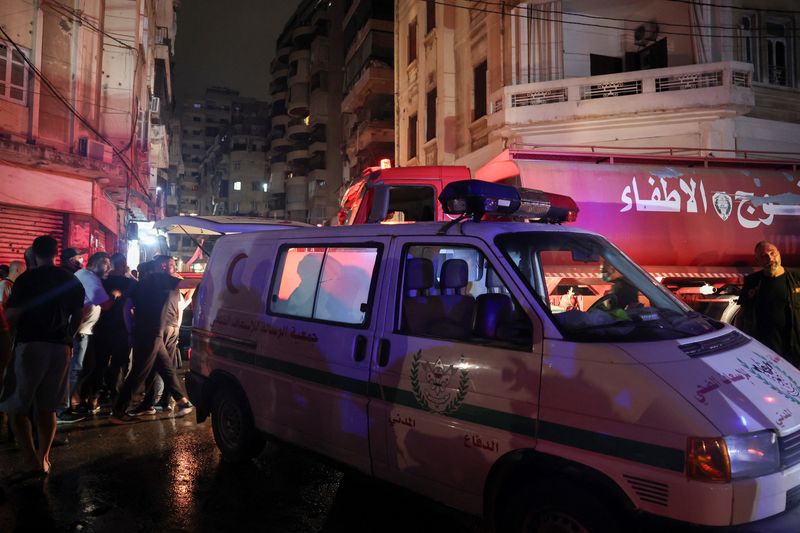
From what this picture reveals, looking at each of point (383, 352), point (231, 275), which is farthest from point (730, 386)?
point (231, 275)

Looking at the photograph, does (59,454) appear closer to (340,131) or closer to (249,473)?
(249,473)

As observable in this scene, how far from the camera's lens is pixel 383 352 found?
3539mm

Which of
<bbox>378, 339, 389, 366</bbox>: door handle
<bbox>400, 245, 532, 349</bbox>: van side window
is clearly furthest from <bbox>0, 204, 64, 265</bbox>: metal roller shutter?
<bbox>400, 245, 532, 349</bbox>: van side window

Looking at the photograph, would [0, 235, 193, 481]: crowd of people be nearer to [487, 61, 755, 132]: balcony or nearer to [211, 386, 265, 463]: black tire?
[211, 386, 265, 463]: black tire

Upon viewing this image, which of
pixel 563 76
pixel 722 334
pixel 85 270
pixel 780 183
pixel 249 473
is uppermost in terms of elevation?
pixel 563 76

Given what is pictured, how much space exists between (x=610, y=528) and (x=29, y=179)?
16.4 m

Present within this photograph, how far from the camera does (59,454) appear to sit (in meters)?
5.34

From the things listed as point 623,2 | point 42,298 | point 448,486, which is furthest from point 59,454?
point 623,2

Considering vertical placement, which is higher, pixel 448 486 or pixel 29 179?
pixel 29 179

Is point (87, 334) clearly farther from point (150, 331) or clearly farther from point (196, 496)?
point (196, 496)

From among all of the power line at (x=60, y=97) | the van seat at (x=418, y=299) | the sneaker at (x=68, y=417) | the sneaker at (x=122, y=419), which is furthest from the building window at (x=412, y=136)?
the van seat at (x=418, y=299)

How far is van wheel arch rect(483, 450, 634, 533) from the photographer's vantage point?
2.53 metres

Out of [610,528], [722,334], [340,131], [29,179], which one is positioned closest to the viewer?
[610,528]

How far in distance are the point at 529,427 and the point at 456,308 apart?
2.95ft
